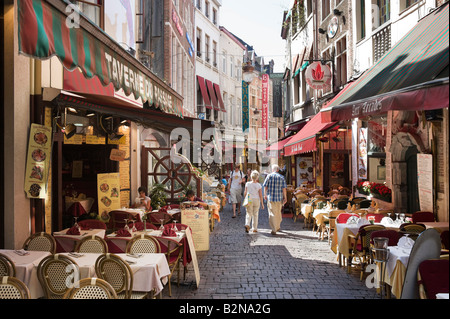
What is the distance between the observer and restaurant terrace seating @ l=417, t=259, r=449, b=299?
4586 millimetres

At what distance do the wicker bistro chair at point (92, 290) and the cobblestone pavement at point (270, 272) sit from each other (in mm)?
2747

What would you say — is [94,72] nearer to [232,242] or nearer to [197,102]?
[232,242]

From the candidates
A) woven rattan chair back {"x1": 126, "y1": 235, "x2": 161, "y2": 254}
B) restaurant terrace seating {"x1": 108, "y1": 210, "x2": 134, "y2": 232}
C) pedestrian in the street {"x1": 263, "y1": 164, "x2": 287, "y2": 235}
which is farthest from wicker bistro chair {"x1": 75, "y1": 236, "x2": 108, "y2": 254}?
pedestrian in the street {"x1": 263, "y1": 164, "x2": 287, "y2": 235}

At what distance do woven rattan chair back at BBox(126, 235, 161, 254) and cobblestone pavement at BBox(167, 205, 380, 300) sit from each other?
0.83 meters

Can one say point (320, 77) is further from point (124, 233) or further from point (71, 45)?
point (71, 45)

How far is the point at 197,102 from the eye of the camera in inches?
1184

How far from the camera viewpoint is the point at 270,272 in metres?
8.07

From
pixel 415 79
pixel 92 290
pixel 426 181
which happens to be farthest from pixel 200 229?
pixel 92 290

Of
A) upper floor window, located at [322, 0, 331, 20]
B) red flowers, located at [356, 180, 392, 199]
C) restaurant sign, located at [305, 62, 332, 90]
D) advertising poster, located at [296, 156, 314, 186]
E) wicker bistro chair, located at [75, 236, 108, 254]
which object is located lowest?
wicker bistro chair, located at [75, 236, 108, 254]

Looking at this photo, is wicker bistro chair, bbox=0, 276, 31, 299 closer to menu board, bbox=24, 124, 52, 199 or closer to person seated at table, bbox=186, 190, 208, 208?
menu board, bbox=24, 124, 52, 199

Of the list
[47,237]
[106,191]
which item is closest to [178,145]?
[106,191]

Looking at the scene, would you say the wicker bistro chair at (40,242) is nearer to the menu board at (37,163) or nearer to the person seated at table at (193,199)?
the menu board at (37,163)

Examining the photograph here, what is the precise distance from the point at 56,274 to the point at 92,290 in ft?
4.12

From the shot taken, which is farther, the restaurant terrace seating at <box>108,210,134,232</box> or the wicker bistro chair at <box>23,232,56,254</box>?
the restaurant terrace seating at <box>108,210,134,232</box>
